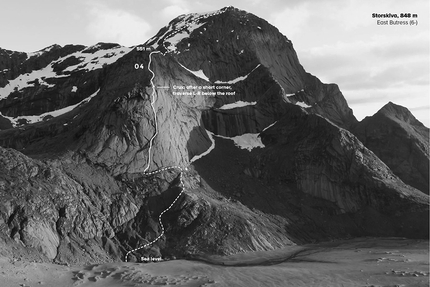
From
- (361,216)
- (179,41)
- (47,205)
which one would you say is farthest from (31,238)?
(179,41)

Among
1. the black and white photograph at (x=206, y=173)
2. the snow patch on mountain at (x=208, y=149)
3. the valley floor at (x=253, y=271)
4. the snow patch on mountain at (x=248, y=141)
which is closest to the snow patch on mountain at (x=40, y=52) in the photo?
the black and white photograph at (x=206, y=173)

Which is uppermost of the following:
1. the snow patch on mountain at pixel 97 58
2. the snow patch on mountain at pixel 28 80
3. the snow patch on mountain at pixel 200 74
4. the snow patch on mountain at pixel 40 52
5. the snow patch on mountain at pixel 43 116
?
the snow patch on mountain at pixel 40 52

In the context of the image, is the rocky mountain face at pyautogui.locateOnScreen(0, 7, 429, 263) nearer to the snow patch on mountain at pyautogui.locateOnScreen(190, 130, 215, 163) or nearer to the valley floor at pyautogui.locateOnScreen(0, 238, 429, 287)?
the snow patch on mountain at pyautogui.locateOnScreen(190, 130, 215, 163)

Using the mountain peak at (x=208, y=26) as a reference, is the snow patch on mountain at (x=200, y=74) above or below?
below

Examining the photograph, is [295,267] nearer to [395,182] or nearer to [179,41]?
→ [395,182]

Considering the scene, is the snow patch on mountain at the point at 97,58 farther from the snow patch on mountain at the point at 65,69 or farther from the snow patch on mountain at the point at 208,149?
the snow patch on mountain at the point at 208,149

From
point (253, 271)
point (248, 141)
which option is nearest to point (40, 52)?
point (248, 141)

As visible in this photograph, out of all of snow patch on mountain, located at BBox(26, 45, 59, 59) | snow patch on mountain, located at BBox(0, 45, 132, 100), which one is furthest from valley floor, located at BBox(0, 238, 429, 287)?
snow patch on mountain, located at BBox(26, 45, 59, 59)
